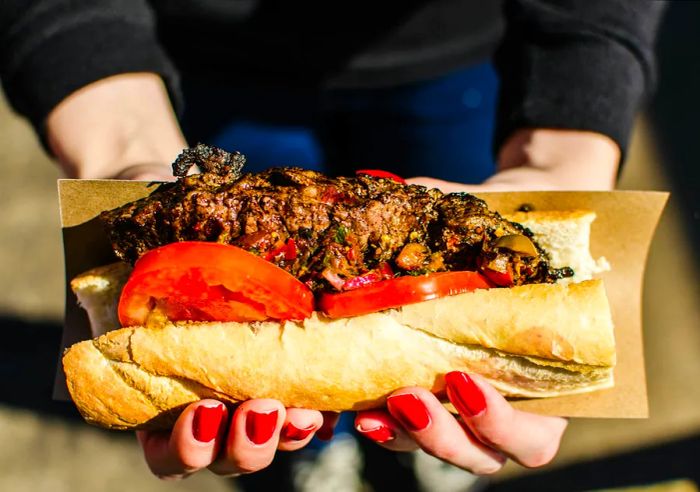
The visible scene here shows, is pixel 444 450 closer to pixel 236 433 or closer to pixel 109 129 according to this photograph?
pixel 236 433

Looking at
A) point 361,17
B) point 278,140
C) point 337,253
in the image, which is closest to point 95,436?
point 278,140

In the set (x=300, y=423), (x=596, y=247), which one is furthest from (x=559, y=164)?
(x=300, y=423)

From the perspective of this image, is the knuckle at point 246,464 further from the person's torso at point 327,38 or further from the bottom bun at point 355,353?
the person's torso at point 327,38

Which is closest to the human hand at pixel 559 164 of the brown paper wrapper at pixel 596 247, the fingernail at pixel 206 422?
the brown paper wrapper at pixel 596 247

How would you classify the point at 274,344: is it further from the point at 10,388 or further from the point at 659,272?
the point at 659,272

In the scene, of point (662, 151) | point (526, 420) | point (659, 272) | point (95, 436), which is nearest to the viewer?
point (526, 420)

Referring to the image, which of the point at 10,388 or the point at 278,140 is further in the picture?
the point at 10,388
